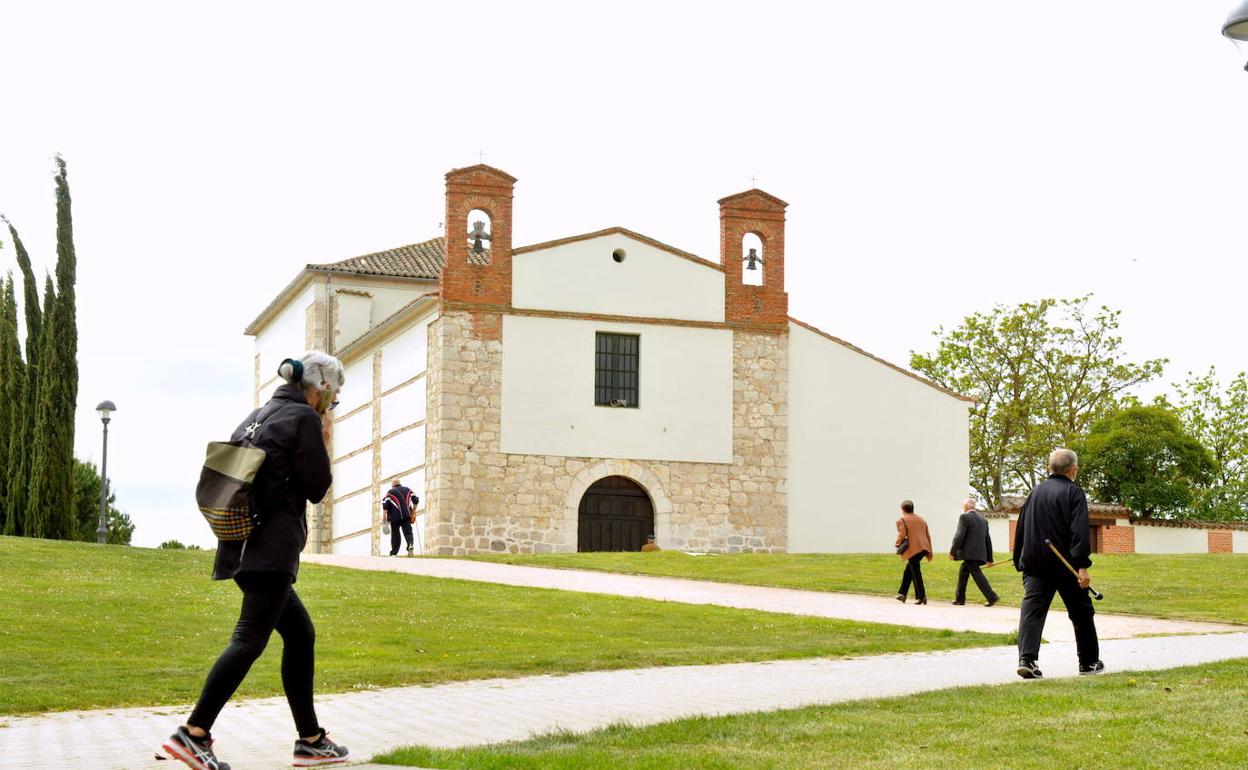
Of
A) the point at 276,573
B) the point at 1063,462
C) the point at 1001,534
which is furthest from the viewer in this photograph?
the point at 1001,534

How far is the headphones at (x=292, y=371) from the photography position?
26.9 ft

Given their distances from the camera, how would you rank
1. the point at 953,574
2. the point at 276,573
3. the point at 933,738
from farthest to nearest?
1. the point at 953,574
2. the point at 933,738
3. the point at 276,573

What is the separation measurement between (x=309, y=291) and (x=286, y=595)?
40896 mm

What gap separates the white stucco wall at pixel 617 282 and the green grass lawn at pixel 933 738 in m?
29.9

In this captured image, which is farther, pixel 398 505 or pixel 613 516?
pixel 613 516

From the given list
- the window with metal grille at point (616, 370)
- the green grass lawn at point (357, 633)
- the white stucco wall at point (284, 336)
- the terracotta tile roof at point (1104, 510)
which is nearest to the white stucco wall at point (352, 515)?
the white stucco wall at point (284, 336)

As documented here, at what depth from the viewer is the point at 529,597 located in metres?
22.6

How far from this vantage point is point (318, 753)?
26.3ft

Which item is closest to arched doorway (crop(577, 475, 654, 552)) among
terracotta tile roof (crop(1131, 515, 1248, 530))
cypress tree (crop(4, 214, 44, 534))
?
cypress tree (crop(4, 214, 44, 534))

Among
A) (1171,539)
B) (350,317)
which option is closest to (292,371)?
(350,317)

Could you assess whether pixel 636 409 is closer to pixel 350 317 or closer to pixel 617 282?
pixel 617 282

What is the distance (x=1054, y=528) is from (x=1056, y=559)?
237 millimetres

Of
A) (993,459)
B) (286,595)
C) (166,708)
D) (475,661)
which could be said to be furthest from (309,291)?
(286,595)

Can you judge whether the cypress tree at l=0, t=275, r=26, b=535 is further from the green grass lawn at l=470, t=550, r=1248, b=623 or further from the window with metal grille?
the window with metal grille
